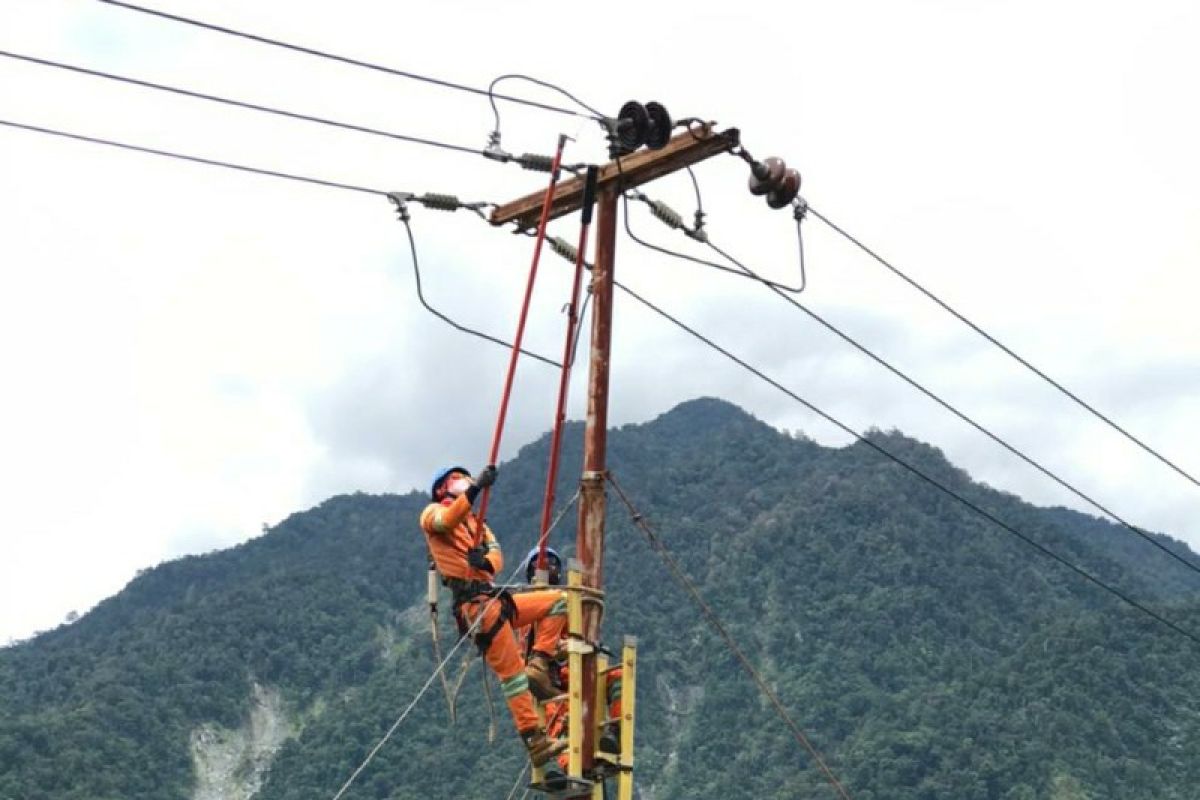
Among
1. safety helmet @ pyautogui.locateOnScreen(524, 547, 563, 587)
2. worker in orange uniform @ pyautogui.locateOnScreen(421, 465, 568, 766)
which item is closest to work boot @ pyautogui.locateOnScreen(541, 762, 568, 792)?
worker in orange uniform @ pyautogui.locateOnScreen(421, 465, 568, 766)

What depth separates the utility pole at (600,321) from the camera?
43.6 feet

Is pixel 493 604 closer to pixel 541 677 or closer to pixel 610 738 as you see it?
pixel 541 677

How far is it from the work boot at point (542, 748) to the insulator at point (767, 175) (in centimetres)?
472

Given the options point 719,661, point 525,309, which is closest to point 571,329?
point 525,309

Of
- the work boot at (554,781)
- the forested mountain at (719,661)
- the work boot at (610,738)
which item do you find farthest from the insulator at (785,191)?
the forested mountain at (719,661)

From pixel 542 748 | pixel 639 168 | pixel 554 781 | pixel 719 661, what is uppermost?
pixel 719 661

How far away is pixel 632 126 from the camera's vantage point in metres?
13.9

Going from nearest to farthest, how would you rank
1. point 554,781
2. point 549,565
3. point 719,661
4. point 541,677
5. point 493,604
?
point 554,781, point 493,604, point 541,677, point 549,565, point 719,661

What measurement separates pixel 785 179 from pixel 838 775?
95344 millimetres

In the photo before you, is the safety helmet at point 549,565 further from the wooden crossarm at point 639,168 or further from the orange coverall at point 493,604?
the wooden crossarm at point 639,168

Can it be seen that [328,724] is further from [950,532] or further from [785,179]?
[785,179]

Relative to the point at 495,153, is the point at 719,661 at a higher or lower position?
higher

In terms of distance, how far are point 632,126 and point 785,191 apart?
5.80 feet

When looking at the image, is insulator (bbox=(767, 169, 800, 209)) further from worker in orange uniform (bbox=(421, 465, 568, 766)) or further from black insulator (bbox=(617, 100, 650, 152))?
worker in orange uniform (bbox=(421, 465, 568, 766))
